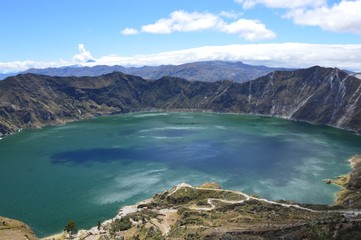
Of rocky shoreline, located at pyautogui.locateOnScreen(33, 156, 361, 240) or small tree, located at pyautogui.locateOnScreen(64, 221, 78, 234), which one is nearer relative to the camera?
rocky shoreline, located at pyautogui.locateOnScreen(33, 156, 361, 240)

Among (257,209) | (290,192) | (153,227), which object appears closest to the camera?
(153,227)

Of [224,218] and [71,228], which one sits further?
[71,228]

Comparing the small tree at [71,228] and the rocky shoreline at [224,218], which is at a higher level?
the rocky shoreline at [224,218]

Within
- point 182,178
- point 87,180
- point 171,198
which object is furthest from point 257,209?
point 87,180

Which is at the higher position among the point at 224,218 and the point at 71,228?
the point at 224,218

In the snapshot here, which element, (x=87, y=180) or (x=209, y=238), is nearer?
(x=209, y=238)

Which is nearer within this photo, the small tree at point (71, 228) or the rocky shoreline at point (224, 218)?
the rocky shoreline at point (224, 218)

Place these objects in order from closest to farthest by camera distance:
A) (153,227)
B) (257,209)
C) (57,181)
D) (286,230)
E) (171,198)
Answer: (286,230) → (153,227) → (257,209) → (171,198) → (57,181)

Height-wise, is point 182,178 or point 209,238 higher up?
point 209,238

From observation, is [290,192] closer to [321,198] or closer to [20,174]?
[321,198]

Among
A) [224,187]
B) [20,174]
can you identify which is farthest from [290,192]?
[20,174]

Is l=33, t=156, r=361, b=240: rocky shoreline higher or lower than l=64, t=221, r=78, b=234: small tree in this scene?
higher
